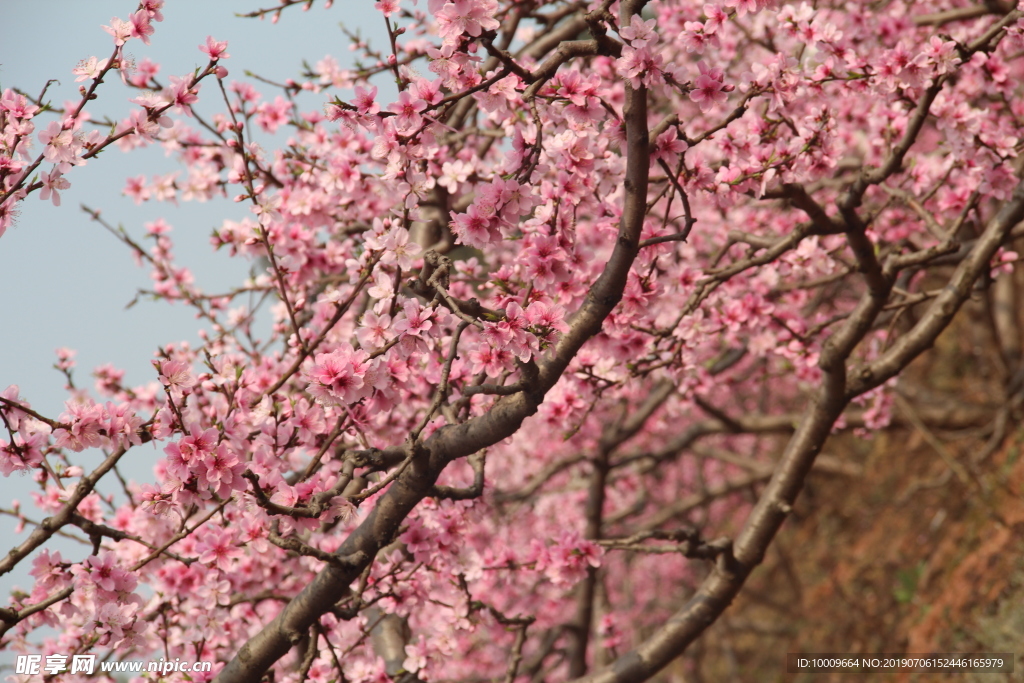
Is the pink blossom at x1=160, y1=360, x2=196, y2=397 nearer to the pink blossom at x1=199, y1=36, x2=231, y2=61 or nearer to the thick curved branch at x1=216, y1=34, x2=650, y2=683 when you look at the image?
the thick curved branch at x1=216, y1=34, x2=650, y2=683

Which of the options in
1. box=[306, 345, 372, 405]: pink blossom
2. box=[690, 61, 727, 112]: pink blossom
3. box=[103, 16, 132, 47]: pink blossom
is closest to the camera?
box=[306, 345, 372, 405]: pink blossom

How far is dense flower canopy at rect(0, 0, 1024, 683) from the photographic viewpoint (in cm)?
275

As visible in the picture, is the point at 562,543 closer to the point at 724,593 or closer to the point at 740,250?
the point at 724,593

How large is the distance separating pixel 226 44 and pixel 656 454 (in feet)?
16.7

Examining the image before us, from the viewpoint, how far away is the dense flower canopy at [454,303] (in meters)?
2.75

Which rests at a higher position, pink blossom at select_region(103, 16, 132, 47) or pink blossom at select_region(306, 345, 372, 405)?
pink blossom at select_region(103, 16, 132, 47)

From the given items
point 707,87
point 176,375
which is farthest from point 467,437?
point 707,87

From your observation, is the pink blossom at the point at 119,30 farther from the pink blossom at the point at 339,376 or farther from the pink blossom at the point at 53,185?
the pink blossom at the point at 339,376

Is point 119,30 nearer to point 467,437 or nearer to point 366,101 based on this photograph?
point 366,101

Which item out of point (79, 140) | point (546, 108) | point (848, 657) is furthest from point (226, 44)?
point (848, 657)

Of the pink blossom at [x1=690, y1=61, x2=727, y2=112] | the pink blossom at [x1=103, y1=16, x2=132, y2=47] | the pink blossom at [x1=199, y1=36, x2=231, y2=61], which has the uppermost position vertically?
the pink blossom at [x1=199, y1=36, x2=231, y2=61]

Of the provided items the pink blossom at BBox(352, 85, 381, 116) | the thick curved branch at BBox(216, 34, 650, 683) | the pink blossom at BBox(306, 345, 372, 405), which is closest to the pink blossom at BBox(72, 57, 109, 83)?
the pink blossom at BBox(352, 85, 381, 116)

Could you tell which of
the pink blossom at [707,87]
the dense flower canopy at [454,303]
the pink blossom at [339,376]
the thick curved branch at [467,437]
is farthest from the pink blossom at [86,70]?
the pink blossom at [707,87]

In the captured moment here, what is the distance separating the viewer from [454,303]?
257 centimetres
